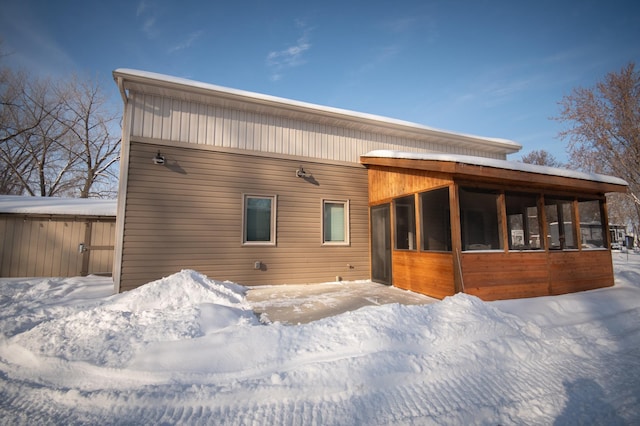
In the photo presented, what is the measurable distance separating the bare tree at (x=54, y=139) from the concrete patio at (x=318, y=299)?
62.1 feet

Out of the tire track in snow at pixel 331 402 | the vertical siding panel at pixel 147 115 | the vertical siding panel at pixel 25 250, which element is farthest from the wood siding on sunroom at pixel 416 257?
the vertical siding panel at pixel 25 250

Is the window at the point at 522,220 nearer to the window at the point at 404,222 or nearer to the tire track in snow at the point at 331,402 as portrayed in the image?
the window at the point at 404,222

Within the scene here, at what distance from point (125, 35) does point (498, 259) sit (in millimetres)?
13737

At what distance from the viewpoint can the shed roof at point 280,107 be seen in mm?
6102

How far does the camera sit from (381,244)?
773cm

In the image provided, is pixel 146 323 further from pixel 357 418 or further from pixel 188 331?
pixel 357 418

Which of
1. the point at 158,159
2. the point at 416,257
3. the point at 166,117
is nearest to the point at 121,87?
the point at 166,117

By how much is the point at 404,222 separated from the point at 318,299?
3216 mm

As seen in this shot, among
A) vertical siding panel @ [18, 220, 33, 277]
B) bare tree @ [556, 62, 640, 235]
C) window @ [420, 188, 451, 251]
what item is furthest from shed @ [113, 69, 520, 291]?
bare tree @ [556, 62, 640, 235]

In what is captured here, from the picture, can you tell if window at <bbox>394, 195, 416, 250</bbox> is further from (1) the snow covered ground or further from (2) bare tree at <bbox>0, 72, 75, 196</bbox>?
(2) bare tree at <bbox>0, 72, 75, 196</bbox>

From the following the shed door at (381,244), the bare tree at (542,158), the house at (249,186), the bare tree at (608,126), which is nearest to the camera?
the house at (249,186)

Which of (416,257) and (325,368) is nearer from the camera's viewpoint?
(325,368)

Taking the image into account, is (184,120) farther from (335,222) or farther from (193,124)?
(335,222)

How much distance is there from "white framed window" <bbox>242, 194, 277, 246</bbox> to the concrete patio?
126 cm
